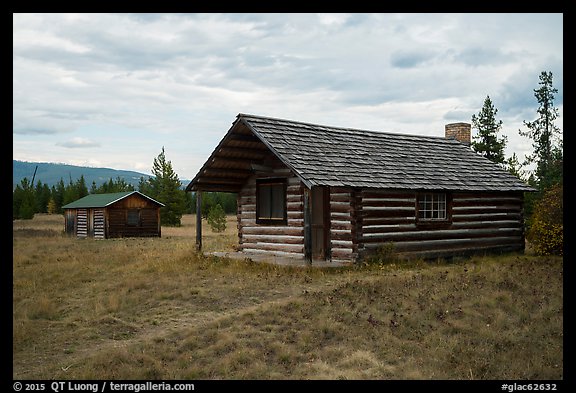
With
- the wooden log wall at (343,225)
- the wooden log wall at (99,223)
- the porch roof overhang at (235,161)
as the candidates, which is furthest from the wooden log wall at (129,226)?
the wooden log wall at (343,225)

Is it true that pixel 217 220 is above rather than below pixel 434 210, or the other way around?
below

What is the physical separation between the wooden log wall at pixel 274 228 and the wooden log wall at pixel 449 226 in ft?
7.80

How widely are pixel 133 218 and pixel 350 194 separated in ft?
82.4

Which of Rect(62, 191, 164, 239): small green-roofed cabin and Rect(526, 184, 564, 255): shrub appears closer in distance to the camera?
Rect(526, 184, 564, 255): shrub

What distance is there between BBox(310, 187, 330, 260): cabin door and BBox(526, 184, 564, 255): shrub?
27.0ft

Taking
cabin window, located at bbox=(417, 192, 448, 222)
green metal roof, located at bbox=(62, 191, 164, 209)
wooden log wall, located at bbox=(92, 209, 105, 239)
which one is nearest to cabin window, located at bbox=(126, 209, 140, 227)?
green metal roof, located at bbox=(62, 191, 164, 209)

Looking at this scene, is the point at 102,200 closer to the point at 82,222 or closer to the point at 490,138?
the point at 82,222

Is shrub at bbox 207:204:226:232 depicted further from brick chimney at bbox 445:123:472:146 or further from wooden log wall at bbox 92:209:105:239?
brick chimney at bbox 445:123:472:146

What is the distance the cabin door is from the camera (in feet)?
60.5

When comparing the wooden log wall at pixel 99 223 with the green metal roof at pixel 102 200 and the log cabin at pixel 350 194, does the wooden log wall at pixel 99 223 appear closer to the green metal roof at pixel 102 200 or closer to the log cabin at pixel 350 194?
the green metal roof at pixel 102 200

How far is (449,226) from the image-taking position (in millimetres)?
20188

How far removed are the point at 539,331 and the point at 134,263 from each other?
1361 cm

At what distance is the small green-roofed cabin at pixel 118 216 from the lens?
37.3m

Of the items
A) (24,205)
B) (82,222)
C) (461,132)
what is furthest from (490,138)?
(24,205)
